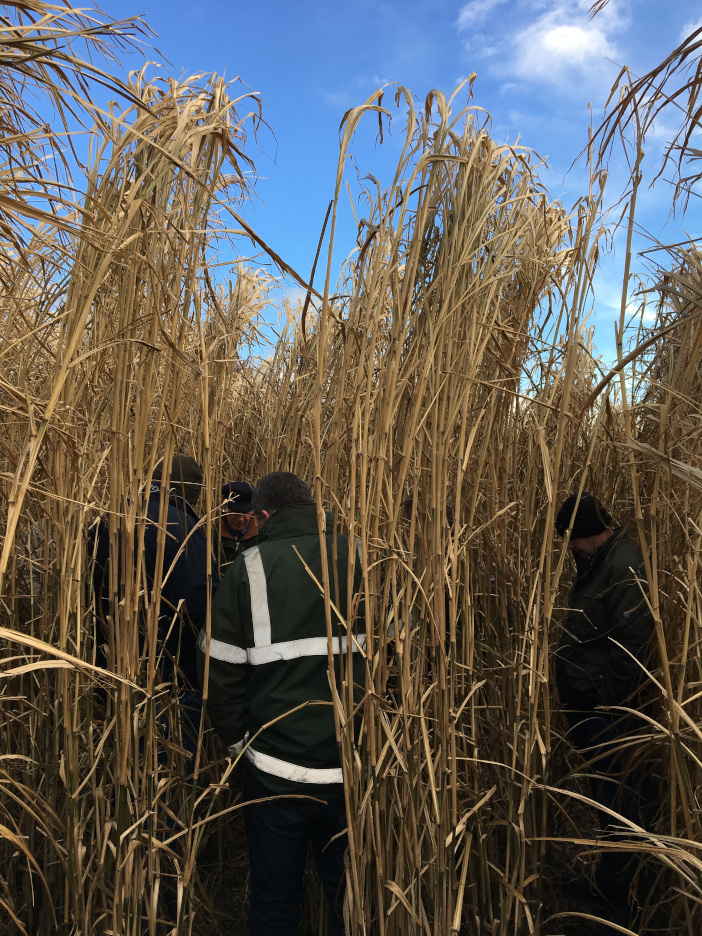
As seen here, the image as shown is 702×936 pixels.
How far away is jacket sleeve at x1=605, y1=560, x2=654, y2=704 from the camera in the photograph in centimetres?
246

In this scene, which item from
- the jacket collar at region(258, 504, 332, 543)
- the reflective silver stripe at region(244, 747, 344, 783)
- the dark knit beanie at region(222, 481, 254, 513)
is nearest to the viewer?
the reflective silver stripe at region(244, 747, 344, 783)

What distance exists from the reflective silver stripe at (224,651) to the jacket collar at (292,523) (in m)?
0.32

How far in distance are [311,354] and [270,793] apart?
8.50ft

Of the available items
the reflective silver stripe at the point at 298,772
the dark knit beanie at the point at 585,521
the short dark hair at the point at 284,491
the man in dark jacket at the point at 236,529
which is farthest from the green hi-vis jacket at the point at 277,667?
the man in dark jacket at the point at 236,529

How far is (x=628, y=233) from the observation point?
57.6 inches

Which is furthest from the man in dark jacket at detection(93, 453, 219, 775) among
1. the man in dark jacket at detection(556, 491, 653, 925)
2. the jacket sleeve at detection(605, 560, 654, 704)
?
the jacket sleeve at detection(605, 560, 654, 704)

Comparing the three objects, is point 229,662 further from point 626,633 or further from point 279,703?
point 626,633

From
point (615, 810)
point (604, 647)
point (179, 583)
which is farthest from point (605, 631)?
point (179, 583)

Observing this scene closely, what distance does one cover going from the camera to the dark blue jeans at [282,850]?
195 cm

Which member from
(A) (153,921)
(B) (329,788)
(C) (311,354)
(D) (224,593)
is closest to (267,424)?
(C) (311,354)

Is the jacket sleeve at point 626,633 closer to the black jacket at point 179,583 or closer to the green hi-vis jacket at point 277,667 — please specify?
the green hi-vis jacket at point 277,667

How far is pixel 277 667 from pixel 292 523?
0.41 metres

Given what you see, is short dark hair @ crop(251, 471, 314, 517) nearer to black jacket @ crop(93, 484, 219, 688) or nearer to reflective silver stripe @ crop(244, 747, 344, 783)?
black jacket @ crop(93, 484, 219, 688)

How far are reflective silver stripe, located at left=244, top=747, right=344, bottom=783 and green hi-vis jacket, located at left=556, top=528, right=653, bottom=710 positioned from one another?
102 centimetres
